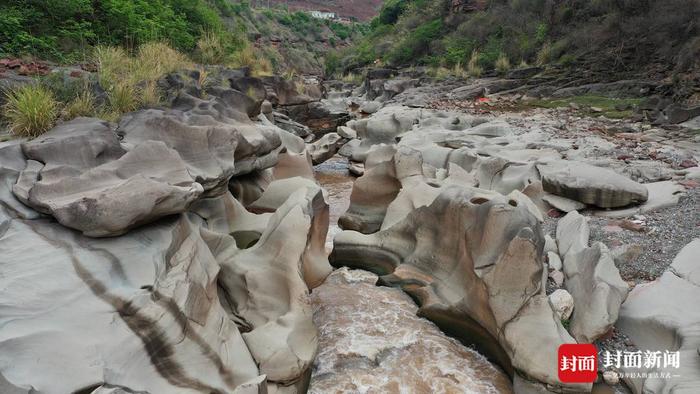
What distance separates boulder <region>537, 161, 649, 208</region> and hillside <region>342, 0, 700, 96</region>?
833 centimetres

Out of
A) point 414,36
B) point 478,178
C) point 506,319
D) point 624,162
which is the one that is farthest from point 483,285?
point 414,36

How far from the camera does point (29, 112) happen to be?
460cm

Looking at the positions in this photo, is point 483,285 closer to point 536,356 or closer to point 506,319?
point 506,319

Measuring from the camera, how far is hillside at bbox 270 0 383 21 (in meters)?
79.5

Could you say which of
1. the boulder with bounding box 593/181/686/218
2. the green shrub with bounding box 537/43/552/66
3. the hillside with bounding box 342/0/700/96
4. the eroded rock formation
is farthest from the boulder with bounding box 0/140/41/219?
the green shrub with bounding box 537/43/552/66

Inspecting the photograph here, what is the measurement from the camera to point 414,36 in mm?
31594

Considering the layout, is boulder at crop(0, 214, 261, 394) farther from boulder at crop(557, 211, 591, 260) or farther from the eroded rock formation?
boulder at crop(557, 211, 591, 260)

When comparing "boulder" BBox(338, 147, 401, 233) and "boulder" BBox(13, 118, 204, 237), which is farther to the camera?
"boulder" BBox(338, 147, 401, 233)

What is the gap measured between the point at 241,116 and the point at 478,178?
4.50 metres

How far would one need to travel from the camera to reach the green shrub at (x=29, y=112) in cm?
460

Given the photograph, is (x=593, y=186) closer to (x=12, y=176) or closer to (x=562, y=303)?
(x=562, y=303)

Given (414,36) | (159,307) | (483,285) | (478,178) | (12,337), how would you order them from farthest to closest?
(414,36) → (478,178) → (483,285) → (159,307) → (12,337)

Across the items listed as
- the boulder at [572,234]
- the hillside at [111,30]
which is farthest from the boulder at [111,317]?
the hillside at [111,30]

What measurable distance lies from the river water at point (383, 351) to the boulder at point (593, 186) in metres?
3.53
